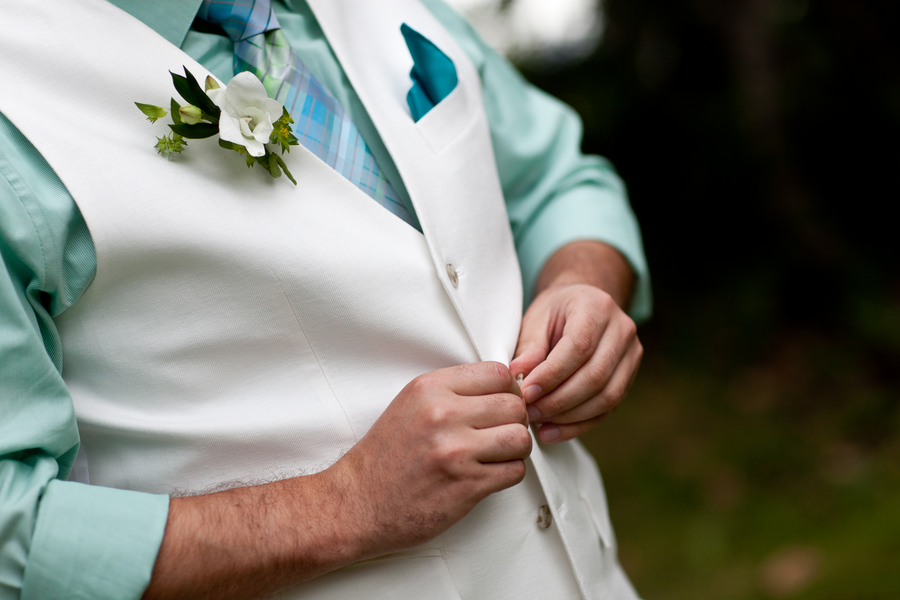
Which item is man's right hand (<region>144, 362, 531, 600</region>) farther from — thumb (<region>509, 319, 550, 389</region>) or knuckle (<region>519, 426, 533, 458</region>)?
thumb (<region>509, 319, 550, 389</region>)

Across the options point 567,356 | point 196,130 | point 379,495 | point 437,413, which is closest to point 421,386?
point 437,413

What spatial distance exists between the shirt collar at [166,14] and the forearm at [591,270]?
78 centimetres

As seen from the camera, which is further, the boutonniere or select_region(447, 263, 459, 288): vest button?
select_region(447, 263, 459, 288): vest button

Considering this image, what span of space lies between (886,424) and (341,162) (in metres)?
2.97

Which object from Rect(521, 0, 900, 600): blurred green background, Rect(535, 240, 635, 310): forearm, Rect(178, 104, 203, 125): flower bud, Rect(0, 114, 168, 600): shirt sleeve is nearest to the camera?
Rect(0, 114, 168, 600): shirt sleeve

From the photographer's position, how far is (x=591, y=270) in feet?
4.42

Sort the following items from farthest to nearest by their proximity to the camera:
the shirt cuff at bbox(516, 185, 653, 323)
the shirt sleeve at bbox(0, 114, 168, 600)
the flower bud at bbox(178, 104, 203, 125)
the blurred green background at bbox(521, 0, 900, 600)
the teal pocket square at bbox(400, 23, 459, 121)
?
the blurred green background at bbox(521, 0, 900, 600) < the shirt cuff at bbox(516, 185, 653, 323) < the teal pocket square at bbox(400, 23, 459, 121) < the flower bud at bbox(178, 104, 203, 125) < the shirt sleeve at bbox(0, 114, 168, 600)

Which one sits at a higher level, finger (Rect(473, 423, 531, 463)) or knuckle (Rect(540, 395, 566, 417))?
finger (Rect(473, 423, 531, 463))

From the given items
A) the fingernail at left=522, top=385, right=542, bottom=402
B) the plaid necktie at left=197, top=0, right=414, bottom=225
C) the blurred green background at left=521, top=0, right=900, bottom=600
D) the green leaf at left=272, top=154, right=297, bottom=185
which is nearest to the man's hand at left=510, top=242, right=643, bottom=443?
the fingernail at left=522, top=385, right=542, bottom=402

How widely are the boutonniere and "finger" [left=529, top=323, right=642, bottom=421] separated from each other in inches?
21.5

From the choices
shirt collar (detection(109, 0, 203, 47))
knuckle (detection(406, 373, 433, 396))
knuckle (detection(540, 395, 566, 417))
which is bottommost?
knuckle (detection(540, 395, 566, 417))

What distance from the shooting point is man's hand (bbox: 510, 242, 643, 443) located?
1.06 m

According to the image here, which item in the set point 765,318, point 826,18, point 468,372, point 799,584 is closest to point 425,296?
point 468,372

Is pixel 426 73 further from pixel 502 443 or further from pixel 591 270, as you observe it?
pixel 502 443
